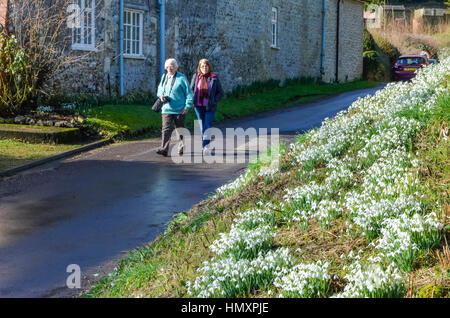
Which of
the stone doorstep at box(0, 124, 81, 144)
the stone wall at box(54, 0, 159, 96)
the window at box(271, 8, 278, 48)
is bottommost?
the stone doorstep at box(0, 124, 81, 144)

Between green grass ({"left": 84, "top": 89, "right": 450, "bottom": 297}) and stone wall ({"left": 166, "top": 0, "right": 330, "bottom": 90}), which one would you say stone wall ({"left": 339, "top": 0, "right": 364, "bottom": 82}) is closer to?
stone wall ({"left": 166, "top": 0, "right": 330, "bottom": 90})

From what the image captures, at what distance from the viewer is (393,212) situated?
543 cm

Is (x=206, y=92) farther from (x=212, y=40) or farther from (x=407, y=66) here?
(x=407, y=66)

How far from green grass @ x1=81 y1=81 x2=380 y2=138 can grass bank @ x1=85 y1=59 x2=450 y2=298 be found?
24.2ft

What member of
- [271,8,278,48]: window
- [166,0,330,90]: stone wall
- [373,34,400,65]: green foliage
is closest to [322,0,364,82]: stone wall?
[166,0,330,90]: stone wall

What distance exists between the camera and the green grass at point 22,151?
1159 centimetres

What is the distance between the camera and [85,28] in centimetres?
1911

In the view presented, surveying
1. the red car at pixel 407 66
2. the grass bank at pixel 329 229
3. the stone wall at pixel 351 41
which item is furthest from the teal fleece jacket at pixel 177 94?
the stone wall at pixel 351 41

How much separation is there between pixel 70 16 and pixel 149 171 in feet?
28.0

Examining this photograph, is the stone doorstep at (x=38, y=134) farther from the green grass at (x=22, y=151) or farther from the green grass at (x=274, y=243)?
the green grass at (x=274, y=243)

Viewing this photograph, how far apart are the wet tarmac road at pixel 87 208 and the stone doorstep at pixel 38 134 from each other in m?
0.99

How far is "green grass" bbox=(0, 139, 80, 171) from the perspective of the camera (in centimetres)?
1159

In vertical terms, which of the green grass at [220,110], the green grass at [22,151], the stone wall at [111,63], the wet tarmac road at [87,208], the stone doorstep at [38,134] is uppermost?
the stone wall at [111,63]

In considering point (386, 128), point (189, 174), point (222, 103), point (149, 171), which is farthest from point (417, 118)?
point (222, 103)
